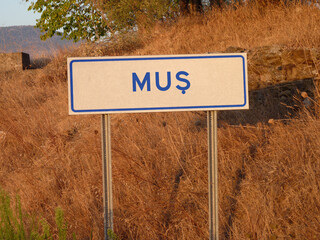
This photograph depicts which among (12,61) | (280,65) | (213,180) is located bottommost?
(213,180)

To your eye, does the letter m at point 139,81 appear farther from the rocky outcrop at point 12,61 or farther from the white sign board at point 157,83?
the rocky outcrop at point 12,61

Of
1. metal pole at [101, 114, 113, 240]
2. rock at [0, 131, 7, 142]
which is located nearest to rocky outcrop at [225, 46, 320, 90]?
metal pole at [101, 114, 113, 240]

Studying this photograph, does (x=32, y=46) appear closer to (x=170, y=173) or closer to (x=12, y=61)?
(x=12, y=61)

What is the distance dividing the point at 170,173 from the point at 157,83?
1418mm

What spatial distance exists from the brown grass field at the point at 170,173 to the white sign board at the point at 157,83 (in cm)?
102

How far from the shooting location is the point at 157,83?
8.75 feet

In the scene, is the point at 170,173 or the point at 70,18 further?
the point at 70,18

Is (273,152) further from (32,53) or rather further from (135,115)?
(32,53)

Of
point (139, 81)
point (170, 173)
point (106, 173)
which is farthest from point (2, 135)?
point (139, 81)

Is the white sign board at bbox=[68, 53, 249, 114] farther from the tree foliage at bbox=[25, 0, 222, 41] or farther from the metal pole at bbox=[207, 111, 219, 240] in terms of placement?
the tree foliage at bbox=[25, 0, 222, 41]

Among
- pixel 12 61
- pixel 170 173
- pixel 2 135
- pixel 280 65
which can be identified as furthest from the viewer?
pixel 12 61

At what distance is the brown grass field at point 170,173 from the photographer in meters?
3.10

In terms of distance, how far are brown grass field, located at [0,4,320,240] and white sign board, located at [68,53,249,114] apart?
1022 mm

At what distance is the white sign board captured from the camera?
2643mm
